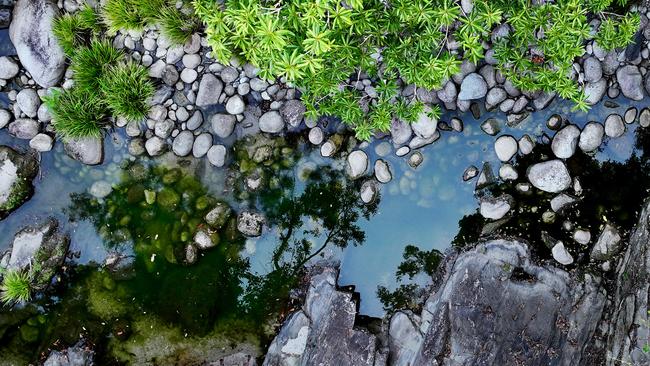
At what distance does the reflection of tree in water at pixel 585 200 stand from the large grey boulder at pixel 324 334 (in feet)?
8.25

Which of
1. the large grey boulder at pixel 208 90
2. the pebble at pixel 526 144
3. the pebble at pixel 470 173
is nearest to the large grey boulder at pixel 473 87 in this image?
the pebble at pixel 526 144

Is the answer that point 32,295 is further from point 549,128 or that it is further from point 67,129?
point 549,128

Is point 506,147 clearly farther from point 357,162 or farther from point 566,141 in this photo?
point 357,162

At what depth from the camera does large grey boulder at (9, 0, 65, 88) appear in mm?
7664

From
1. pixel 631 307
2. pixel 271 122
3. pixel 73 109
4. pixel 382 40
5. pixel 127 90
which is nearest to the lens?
pixel 382 40

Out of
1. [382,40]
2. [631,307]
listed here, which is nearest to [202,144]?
[382,40]

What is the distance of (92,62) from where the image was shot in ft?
24.9

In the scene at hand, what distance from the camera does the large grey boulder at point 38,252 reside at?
819 centimetres

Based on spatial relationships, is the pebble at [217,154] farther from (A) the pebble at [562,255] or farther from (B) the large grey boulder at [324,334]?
(A) the pebble at [562,255]

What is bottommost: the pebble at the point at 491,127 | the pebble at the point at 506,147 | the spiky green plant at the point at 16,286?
the spiky green plant at the point at 16,286

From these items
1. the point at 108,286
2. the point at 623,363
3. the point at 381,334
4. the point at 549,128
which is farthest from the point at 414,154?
the point at 108,286

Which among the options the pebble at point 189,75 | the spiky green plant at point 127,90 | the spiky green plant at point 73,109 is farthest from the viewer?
the pebble at point 189,75

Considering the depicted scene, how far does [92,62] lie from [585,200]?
756cm

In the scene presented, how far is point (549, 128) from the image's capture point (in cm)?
793
